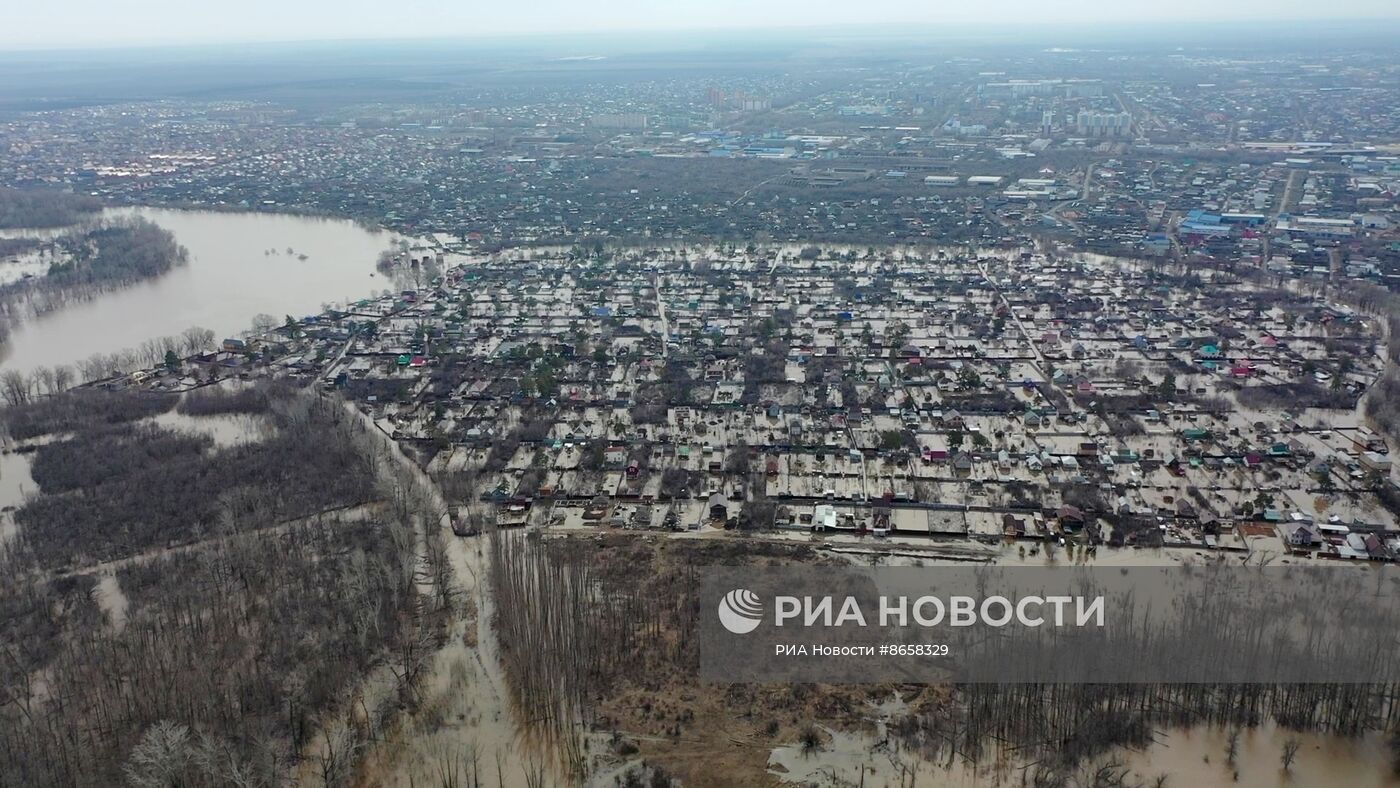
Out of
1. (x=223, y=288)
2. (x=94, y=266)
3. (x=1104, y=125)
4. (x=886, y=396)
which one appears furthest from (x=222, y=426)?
(x=1104, y=125)

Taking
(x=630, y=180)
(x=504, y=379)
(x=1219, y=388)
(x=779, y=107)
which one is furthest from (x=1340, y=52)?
(x=504, y=379)

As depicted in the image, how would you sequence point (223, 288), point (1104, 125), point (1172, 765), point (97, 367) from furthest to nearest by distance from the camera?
point (1104, 125) < point (223, 288) < point (97, 367) < point (1172, 765)

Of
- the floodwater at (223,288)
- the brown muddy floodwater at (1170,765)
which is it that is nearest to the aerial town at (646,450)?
the brown muddy floodwater at (1170,765)

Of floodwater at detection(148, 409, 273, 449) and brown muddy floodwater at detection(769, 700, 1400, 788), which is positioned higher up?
→ floodwater at detection(148, 409, 273, 449)

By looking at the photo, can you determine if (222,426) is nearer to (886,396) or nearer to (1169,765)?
(886,396)

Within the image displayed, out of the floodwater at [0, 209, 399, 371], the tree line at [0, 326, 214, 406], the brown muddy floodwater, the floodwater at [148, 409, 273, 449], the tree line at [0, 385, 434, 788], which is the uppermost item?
the floodwater at [0, 209, 399, 371]

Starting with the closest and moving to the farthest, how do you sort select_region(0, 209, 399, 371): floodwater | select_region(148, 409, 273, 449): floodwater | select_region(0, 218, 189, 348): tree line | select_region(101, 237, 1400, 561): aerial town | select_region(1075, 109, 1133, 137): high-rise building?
select_region(101, 237, 1400, 561): aerial town < select_region(148, 409, 273, 449): floodwater < select_region(0, 209, 399, 371): floodwater < select_region(0, 218, 189, 348): tree line < select_region(1075, 109, 1133, 137): high-rise building

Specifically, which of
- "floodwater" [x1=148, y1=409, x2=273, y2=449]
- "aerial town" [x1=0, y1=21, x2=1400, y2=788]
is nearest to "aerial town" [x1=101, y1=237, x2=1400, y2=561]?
"aerial town" [x1=0, y1=21, x2=1400, y2=788]

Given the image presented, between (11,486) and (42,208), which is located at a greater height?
(42,208)

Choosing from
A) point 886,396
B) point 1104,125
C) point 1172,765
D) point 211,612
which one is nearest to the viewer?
point 1172,765

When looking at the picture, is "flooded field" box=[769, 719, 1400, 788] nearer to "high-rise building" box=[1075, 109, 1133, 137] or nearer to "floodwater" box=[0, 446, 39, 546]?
"floodwater" box=[0, 446, 39, 546]
